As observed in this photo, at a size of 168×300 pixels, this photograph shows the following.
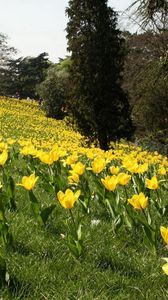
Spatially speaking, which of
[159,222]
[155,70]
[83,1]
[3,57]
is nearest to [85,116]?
[83,1]

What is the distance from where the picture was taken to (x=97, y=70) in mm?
21547

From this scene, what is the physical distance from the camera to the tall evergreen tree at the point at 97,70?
69.8ft

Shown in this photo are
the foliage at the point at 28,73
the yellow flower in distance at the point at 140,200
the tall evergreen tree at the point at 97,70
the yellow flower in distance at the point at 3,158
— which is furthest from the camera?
the foliage at the point at 28,73

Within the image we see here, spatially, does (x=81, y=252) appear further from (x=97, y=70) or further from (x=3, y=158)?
(x=97, y=70)

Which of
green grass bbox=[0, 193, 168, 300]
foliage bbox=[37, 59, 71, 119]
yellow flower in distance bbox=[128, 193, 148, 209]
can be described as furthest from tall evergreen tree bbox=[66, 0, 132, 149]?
foliage bbox=[37, 59, 71, 119]

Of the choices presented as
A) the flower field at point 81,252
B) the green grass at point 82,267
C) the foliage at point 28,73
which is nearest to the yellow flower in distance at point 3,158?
the flower field at point 81,252

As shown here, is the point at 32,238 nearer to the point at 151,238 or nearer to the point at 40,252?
the point at 40,252

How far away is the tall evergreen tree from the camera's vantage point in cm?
2127

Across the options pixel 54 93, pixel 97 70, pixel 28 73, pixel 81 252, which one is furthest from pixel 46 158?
pixel 28 73

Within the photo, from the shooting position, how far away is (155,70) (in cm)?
805

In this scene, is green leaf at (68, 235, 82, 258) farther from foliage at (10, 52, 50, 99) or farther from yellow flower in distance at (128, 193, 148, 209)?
foliage at (10, 52, 50, 99)

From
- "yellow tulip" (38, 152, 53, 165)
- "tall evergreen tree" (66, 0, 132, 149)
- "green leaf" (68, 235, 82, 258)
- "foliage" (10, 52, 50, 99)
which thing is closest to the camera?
"green leaf" (68, 235, 82, 258)

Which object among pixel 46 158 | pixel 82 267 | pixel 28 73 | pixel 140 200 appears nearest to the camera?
pixel 82 267

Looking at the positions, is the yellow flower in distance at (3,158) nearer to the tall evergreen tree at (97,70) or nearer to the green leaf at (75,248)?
the green leaf at (75,248)
